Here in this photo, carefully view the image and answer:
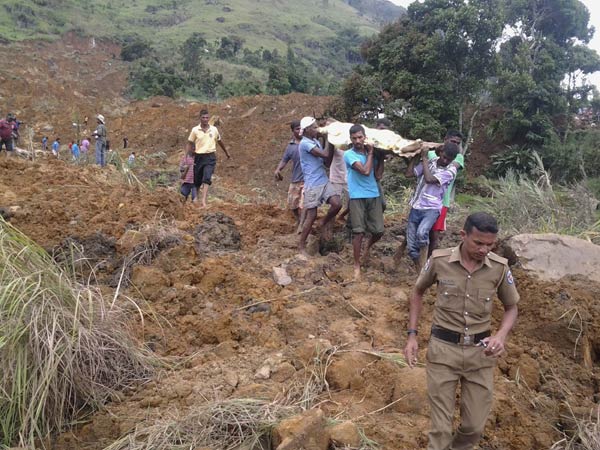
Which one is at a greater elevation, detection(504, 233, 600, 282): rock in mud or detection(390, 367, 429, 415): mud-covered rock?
detection(504, 233, 600, 282): rock in mud

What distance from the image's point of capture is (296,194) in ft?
22.2

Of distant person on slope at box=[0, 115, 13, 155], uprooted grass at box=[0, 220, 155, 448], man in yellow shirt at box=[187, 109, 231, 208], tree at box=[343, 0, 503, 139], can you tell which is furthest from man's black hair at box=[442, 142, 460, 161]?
distant person on slope at box=[0, 115, 13, 155]

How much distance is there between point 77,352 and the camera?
10.6ft

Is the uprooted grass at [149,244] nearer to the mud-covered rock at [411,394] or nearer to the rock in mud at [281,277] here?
the rock in mud at [281,277]

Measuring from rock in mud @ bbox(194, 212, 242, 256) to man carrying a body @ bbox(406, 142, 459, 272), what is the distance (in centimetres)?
194

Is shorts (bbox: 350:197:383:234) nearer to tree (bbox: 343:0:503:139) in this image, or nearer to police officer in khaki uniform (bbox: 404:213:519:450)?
police officer in khaki uniform (bbox: 404:213:519:450)

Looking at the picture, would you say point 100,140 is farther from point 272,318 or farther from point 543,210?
point 543,210

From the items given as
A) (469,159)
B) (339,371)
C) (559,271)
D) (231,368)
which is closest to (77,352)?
(231,368)

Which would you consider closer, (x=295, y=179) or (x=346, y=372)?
(x=346, y=372)

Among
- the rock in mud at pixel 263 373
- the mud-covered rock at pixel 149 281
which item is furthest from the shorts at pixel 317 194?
the rock in mud at pixel 263 373

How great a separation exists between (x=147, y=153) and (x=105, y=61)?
22.1m

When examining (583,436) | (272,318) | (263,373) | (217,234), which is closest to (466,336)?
(583,436)

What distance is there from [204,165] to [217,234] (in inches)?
56.9

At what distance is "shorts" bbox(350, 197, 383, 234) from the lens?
5.19 metres
